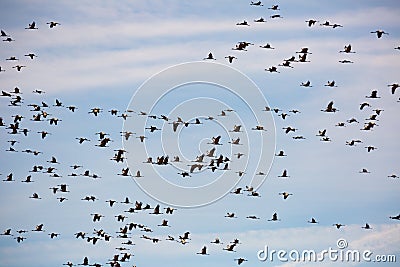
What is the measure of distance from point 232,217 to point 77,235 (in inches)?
642

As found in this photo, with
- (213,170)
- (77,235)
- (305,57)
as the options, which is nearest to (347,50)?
(305,57)

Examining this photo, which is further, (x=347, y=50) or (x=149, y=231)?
(x=149, y=231)

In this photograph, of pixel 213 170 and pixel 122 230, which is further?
pixel 122 230

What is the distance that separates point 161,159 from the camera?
410 feet

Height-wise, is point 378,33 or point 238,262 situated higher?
point 378,33

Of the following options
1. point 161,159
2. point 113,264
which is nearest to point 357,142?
point 161,159

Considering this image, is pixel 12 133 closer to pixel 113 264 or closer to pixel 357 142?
pixel 113 264

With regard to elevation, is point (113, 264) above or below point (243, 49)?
below

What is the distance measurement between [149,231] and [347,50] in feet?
95.7

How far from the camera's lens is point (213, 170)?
122 metres

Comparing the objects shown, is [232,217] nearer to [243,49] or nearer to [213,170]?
[213,170]

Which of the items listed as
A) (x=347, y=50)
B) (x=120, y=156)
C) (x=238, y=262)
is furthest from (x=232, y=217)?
(x=347, y=50)

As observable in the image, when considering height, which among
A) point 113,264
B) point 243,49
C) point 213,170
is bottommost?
point 113,264

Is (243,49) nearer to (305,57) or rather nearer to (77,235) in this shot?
(305,57)
